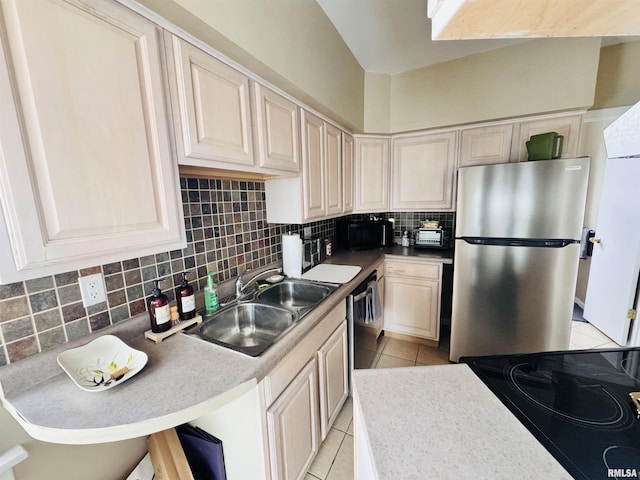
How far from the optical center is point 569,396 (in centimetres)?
71

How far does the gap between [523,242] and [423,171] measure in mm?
1063

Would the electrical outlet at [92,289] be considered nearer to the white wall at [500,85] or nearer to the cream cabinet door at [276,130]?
the cream cabinet door at [276,130]

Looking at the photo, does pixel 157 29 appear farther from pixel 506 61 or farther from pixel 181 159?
pixel 506 61

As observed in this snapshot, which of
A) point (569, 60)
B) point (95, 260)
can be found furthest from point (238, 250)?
point (569, 60)

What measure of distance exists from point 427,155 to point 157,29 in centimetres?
226

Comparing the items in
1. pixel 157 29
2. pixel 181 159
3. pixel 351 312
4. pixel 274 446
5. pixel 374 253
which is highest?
pixel 157 29

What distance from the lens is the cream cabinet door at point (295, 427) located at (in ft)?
3.36

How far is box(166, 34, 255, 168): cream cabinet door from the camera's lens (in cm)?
92

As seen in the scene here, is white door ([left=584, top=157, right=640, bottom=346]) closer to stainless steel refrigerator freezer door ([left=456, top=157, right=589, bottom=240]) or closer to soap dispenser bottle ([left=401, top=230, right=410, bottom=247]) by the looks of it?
stainless steel refrigerator freezer door ([left=456, top=157, right=589, bottom=240])

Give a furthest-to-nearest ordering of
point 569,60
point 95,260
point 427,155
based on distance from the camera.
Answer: point 427,155, point 569,60, point 95,260

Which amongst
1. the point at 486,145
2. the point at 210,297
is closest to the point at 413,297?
the point at 486,145

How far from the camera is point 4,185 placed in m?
0.58

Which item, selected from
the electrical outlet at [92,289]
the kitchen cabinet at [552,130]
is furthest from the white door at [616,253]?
the electrical outlet at [92,289]

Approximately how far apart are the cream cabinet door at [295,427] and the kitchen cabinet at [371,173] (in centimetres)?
167
